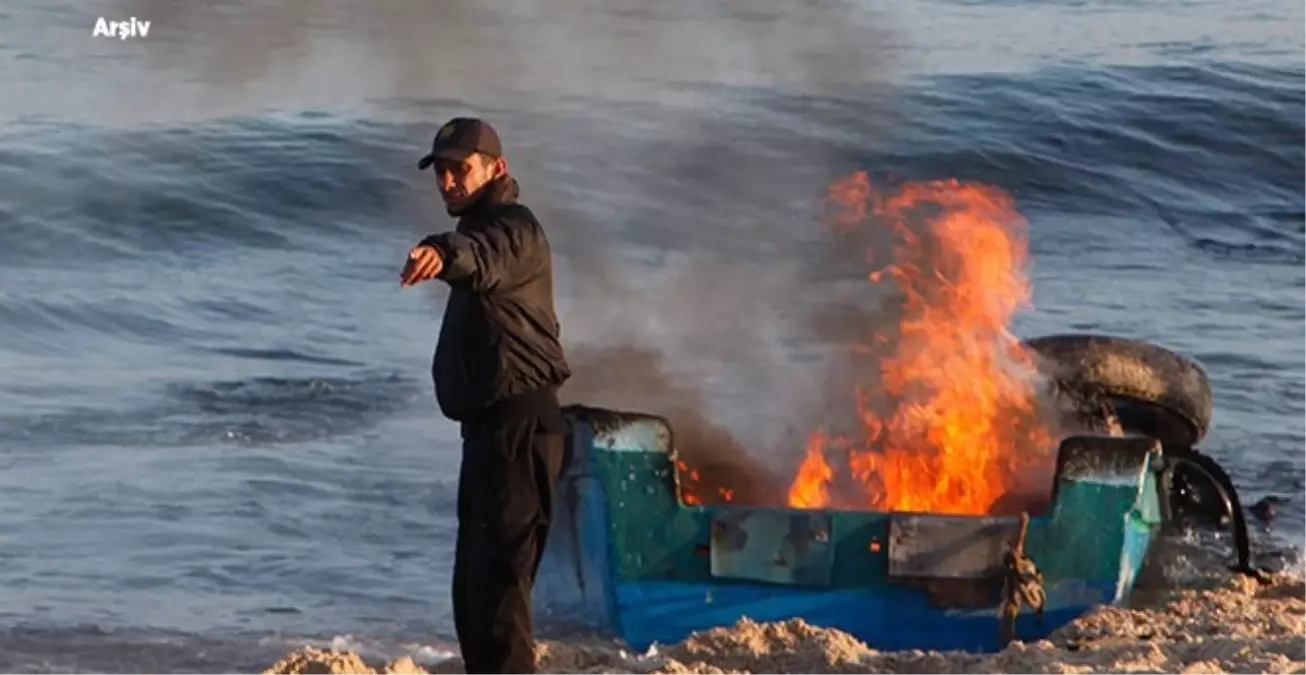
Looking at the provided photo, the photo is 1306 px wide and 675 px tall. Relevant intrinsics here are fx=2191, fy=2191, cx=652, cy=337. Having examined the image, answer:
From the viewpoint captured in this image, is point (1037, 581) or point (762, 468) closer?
point (1037, 581)

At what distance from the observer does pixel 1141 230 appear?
21609 mm

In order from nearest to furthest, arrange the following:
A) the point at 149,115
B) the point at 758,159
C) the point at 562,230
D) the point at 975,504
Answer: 1. the point at 975,504
2. the point at 562,230
3. the point at 758,159
4. the point at 149,115

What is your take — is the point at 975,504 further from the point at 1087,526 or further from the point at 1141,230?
the point at 1141,230

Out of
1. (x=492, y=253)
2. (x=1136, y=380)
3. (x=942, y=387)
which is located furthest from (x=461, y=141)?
(x=1136, y=380)

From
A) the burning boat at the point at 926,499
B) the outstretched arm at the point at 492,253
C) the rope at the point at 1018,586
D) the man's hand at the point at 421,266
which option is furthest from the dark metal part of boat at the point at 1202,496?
the man's hand at the point at 421,266

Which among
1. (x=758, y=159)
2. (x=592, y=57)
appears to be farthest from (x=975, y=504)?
(x=758, y=159)

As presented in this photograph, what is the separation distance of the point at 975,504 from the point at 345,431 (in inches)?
214

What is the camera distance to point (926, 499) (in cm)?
785

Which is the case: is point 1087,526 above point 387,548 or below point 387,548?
above

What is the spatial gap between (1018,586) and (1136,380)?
203 cm

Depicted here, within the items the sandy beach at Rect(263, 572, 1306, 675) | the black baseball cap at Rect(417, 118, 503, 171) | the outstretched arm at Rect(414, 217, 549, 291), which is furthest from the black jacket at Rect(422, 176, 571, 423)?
the sandy beach at Rect(263, 572, 1306, 675)

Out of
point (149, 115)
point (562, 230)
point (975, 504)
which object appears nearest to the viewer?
point (975, 504)

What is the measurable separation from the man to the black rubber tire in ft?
10.3

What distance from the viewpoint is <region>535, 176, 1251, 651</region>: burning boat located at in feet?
22.8
